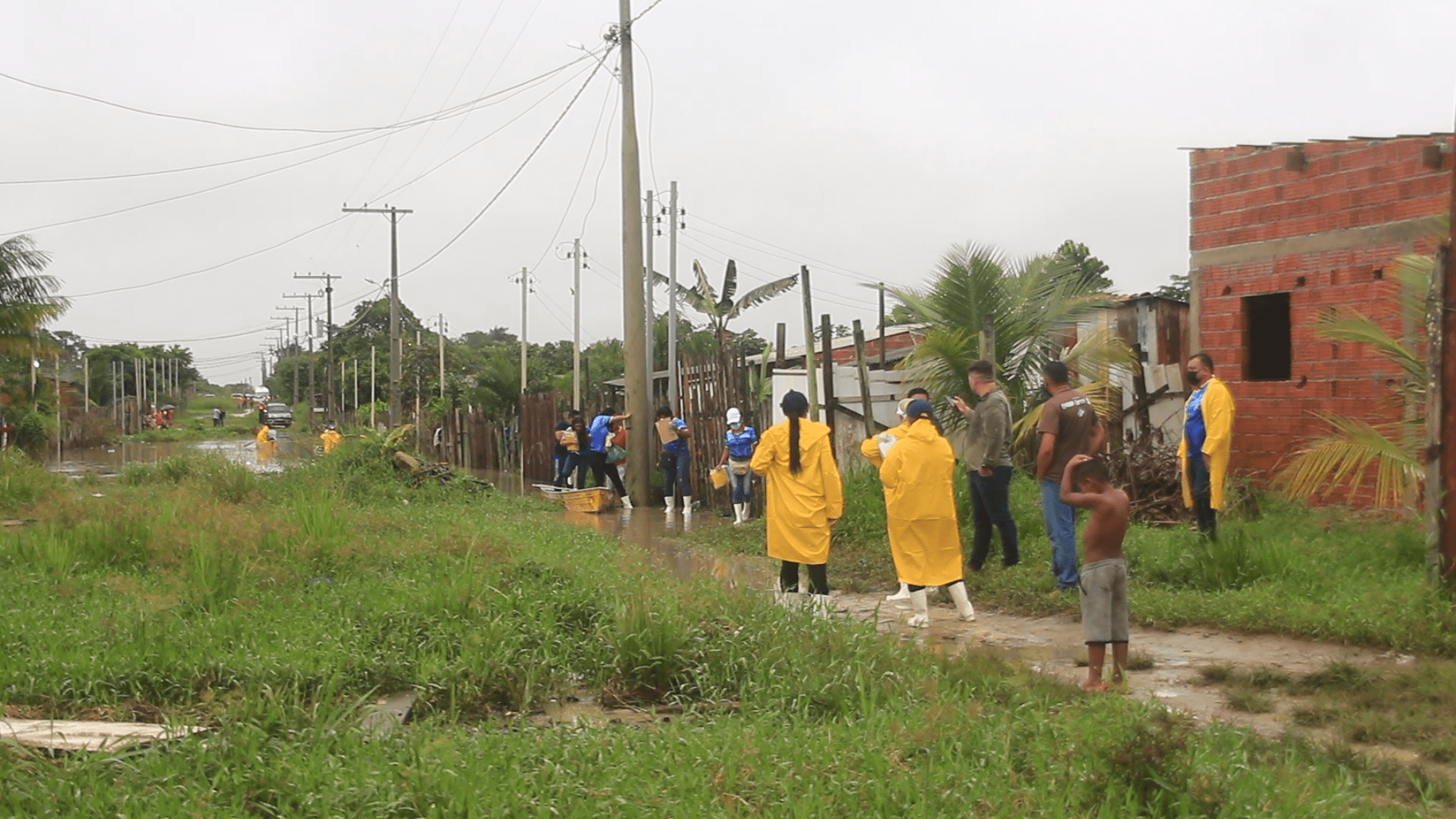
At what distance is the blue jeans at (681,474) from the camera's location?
58.0ft

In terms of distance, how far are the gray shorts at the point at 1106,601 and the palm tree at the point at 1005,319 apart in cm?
701

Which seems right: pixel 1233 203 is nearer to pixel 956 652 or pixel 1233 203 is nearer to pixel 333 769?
pixel 956 652

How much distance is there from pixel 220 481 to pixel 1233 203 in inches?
435

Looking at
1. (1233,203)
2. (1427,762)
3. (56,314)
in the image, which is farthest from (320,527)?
(56,314)

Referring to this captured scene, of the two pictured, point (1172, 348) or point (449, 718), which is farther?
point (1172, 348)

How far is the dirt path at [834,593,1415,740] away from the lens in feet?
20.0

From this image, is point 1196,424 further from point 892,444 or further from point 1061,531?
point 892,444

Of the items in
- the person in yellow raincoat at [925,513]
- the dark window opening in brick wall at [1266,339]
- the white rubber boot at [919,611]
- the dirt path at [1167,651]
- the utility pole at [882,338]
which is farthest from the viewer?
the utility pole at [882,338]

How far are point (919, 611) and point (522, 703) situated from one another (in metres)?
3.71

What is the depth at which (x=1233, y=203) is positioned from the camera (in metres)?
12.2

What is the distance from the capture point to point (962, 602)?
862cm

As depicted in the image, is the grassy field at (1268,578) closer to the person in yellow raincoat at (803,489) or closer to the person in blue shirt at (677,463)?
the person in yellow raincoat at (803,489)

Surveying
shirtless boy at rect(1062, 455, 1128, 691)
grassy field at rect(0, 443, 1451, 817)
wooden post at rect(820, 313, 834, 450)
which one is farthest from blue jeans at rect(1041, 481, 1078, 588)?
wooden post at rect(820, 313, 834, 450)

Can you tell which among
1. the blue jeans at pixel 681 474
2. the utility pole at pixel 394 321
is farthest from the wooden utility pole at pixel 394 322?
the blue jeans at pixel 681 474
